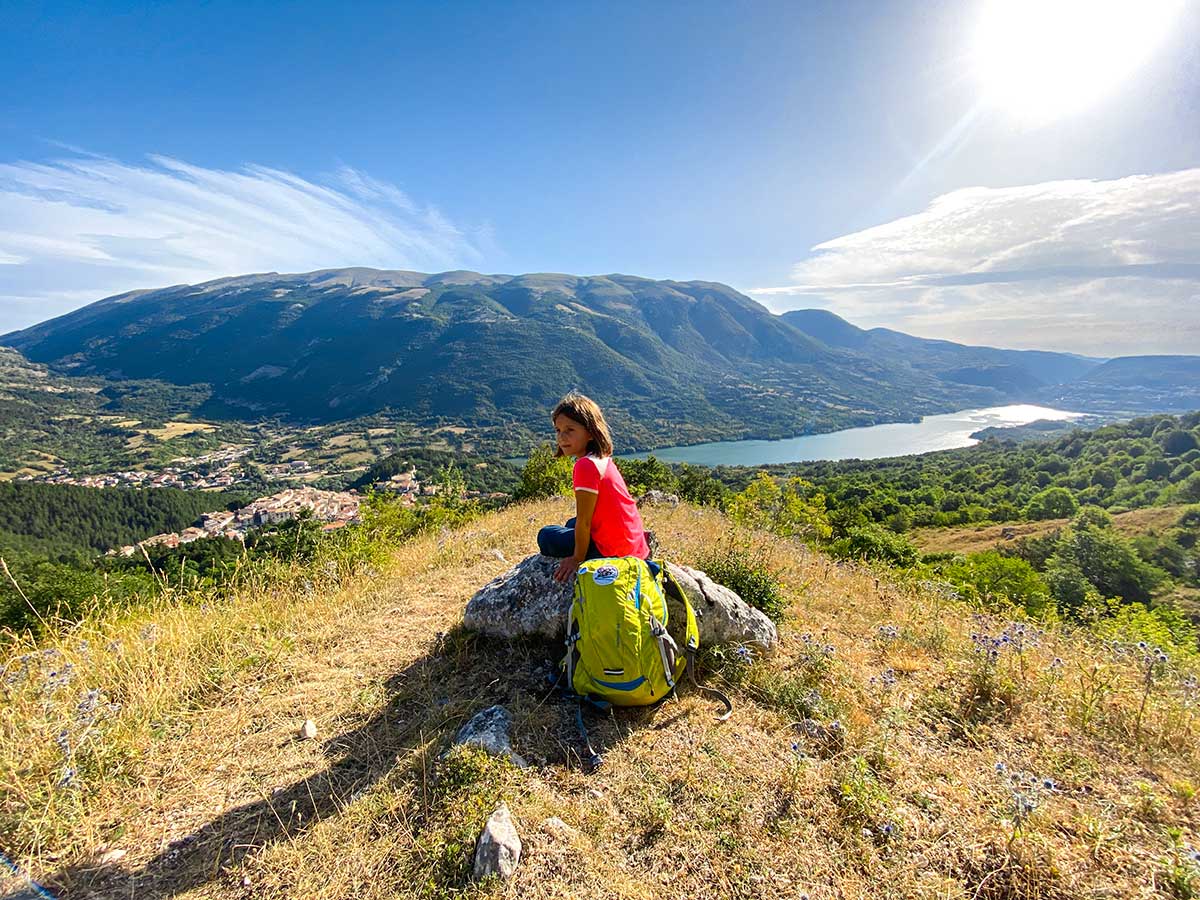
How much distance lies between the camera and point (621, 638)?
307 centimetres

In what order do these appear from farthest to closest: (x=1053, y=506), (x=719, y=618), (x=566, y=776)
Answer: (x=1053, y=506) → (x=719, y=618) → (x=566, y=776)

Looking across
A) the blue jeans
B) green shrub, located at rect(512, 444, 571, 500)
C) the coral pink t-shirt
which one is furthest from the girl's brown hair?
green shrub, located at rect(512, 444, 571, 500)

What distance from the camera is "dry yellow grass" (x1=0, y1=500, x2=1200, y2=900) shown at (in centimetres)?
222

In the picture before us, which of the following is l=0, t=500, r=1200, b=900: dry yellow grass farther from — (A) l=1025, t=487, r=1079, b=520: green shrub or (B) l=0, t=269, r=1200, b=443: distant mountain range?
(B) l=0, t=269, r=1200, b=443: distant mountain range

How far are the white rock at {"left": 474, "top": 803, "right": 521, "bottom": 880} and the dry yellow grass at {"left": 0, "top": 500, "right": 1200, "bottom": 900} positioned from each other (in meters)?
0.07

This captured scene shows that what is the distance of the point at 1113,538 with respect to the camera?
2838 cm

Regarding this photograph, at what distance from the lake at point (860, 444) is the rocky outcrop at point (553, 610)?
6716cm

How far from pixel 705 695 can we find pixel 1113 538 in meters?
40.4

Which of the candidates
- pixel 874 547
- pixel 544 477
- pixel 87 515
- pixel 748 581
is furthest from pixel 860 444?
pixel 87 515

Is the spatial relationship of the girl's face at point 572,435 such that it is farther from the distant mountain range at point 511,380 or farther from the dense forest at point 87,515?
the distant mountain range at point 511,380

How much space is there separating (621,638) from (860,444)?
124m

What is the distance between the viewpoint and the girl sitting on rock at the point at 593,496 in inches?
142

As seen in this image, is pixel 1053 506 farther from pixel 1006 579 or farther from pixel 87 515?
pixel 87 515

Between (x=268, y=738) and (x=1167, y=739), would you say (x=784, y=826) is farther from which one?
(x=268, y=738)
